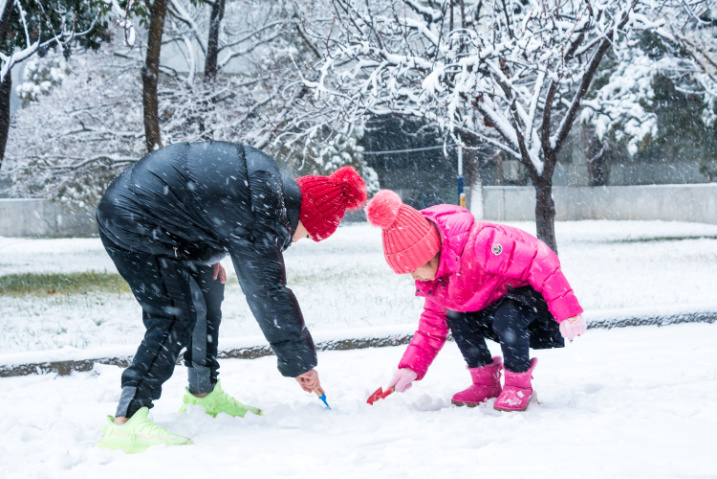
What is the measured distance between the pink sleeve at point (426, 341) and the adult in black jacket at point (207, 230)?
0.65m

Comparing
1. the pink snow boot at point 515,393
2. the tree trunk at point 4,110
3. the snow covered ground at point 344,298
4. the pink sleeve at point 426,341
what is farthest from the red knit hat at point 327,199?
the tree trunk at point 4,110

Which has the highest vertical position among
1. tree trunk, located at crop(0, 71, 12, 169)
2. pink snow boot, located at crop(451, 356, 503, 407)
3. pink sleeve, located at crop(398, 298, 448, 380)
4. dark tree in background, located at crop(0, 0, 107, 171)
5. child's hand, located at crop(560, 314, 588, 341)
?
dark tree in background, located at crop(0, 0, 107, 171)

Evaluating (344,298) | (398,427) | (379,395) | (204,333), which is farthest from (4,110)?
(398,427)

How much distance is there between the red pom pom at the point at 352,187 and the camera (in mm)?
2959

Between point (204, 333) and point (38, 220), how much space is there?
25.2 meters

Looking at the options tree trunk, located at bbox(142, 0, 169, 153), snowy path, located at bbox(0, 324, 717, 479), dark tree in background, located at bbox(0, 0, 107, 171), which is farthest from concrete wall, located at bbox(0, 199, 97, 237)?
snowy path, located at bbox(0, 324, 717, 479)

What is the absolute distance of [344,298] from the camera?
7.21m

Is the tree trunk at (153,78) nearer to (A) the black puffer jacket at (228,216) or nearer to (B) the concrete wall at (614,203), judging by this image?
(A) the black puffer jacket at (228,216)

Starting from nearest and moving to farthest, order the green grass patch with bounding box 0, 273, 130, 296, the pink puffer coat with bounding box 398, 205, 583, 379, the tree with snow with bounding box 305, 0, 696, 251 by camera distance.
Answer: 1. the pink puffer coat with bounding box 398, 205, 583, 379
2. the tree with snow with bounding box 305, 0, 696, 251
3. the green grass patch with bounding box 0, 273, 130, 296

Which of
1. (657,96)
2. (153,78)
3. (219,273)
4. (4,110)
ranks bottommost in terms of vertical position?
(219,273)

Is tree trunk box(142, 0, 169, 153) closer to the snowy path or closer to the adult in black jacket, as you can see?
the snowy path

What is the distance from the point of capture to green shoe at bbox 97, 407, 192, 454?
2.81 meters

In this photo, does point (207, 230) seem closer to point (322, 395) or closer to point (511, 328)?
point (322, 395)

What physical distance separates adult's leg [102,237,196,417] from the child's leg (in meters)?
1.24
